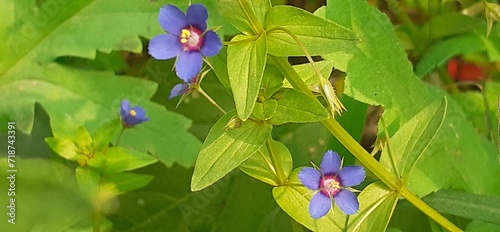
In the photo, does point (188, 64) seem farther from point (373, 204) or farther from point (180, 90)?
point (373, 204)

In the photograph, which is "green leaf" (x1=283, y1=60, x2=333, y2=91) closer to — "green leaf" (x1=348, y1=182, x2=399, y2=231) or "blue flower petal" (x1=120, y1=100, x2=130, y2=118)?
"green leaf" (x1=348, y1=182, x2=399, y2=231)

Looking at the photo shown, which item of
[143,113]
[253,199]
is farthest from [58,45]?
[253,199]

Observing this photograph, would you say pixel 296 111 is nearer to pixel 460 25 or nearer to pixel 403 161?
pixel 403 161

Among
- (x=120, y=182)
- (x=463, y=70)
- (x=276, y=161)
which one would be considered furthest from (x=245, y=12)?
(x=463, y=70)

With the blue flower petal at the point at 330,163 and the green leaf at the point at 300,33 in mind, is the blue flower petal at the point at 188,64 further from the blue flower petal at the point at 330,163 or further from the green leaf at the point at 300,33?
the blue flower petal at the point at 330,163

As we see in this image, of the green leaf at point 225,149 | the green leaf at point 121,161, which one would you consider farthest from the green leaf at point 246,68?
the green leaf at point 121,161
